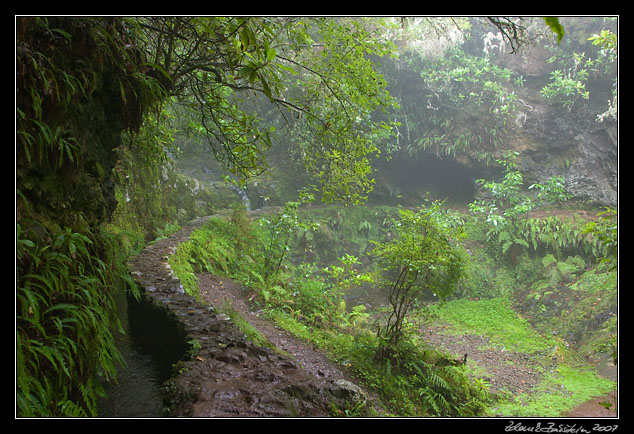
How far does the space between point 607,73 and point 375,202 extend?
9.35m

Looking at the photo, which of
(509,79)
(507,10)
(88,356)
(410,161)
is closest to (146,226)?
(88,356)

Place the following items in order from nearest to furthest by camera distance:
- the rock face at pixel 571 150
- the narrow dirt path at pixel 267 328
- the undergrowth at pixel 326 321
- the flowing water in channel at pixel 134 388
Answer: the flowing water in channel at pixel 134 388 < the undergrowth at pixel 326 321 < the narrow dirt path at pixel 267 328 < the rock face at pixel 571 150

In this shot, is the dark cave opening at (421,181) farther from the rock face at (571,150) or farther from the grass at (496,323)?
the grass at (496,323)

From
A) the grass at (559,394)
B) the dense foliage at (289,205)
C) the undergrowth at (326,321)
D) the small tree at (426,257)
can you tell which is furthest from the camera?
the grass at (559,394)

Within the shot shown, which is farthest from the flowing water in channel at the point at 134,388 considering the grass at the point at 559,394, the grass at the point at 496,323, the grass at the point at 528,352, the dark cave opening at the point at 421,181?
the dark cave opening at the point at 421,181

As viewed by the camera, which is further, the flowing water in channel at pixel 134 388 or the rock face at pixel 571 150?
the rock face at pixel 571 150

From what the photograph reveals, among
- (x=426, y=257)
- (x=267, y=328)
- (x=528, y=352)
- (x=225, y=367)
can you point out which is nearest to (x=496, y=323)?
(x=528, y=352)

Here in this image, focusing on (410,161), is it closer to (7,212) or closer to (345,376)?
(345,376)

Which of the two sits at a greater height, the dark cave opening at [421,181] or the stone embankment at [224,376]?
the dark cave opening at [421,181]

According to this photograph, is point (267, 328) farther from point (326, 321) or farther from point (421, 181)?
point (421, 181)

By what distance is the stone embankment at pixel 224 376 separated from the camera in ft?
8.18

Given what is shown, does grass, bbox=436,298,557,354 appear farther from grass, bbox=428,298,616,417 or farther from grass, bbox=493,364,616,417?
grass, bbox=493,364,616,417

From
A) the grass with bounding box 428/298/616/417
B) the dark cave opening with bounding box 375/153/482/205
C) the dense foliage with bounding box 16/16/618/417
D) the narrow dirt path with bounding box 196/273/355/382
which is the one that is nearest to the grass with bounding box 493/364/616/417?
the grass with bounding box 428/298/616/417

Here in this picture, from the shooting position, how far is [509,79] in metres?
14.3
